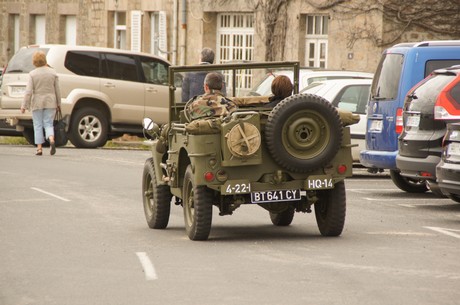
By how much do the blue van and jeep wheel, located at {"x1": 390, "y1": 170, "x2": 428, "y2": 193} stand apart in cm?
64

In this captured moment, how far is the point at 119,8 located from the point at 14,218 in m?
29.6

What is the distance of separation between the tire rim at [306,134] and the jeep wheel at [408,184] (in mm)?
6335

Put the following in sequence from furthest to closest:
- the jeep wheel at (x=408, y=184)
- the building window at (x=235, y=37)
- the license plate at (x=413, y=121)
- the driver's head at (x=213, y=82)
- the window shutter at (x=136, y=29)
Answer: the window shutter at (x=136, y=29) → the building window at (x=235, y=37) → the jeep wheel at (x=408, y=184) → the license plate at (x=413, y=121) → the driver's head at (x=213, y=82)

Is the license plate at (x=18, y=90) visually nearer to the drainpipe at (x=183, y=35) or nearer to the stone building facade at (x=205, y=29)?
the stone building facade at (x=205, y=29)

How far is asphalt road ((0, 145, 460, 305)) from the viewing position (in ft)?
31.7

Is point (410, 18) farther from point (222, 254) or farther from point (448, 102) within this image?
point (222, 254)

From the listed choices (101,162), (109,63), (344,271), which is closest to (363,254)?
(344,271)

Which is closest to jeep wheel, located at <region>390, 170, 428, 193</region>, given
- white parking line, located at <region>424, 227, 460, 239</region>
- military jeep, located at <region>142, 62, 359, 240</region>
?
white parking line, located at <region>424, 227, 460, 239</region>

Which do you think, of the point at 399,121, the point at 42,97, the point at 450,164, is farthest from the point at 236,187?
the point at 42,97

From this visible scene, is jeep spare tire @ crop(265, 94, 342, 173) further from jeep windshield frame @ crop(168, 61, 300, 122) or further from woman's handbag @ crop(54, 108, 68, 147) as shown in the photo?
woman's handbag @ crop(54, 108, 68, 147)

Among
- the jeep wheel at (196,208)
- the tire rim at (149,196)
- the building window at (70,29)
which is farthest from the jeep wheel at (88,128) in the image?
the building window at (70,29)

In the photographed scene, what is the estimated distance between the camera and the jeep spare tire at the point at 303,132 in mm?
12633

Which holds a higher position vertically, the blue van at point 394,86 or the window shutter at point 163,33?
the window shutter at point 163,33

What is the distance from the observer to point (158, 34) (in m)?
42.0
